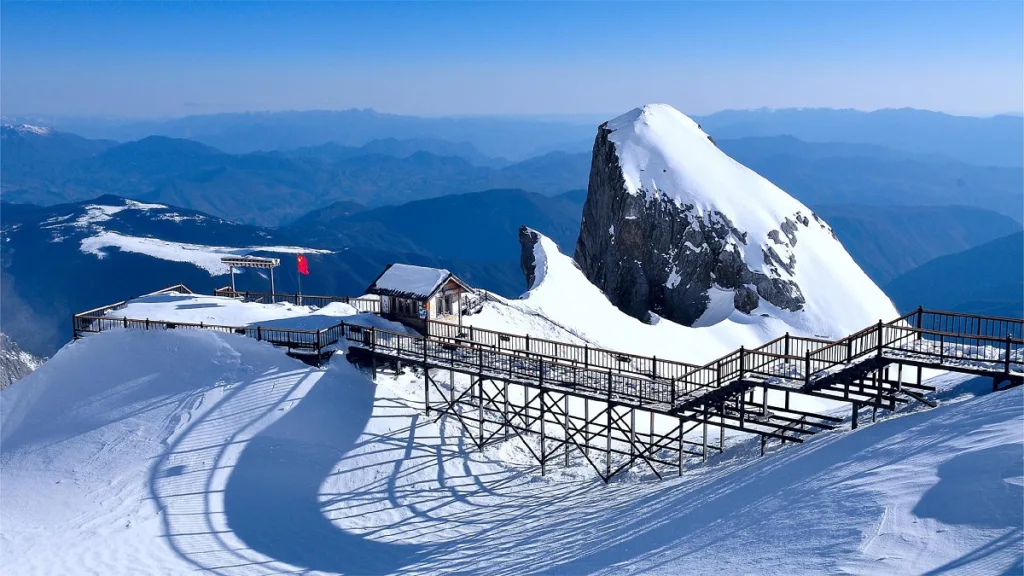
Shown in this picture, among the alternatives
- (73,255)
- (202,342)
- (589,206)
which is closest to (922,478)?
(202,342)

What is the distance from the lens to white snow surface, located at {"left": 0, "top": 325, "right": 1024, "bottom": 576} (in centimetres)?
1748

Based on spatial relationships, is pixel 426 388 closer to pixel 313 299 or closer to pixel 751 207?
pixel 313 299

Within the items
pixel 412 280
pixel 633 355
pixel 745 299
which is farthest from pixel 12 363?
pixel 633 355

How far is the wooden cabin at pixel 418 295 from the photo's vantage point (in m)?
36.1

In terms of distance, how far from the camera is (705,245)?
2477 inches

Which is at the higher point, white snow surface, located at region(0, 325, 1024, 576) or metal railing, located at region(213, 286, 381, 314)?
metal railing, located at region(213, 286, 381, 314)

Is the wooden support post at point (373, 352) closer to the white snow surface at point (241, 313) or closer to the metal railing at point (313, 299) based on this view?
the white snow surface at point (241, 313)

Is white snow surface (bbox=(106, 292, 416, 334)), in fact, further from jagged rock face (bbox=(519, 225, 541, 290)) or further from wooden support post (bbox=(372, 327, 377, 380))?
jagged rock face (bbox=(519, 225, 541, 290))

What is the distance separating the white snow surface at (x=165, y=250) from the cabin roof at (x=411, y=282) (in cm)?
11526

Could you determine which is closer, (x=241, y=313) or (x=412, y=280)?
(x=412, y=280)

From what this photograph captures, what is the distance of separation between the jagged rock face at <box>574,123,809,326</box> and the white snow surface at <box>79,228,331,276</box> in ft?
319

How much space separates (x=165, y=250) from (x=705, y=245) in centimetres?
12671

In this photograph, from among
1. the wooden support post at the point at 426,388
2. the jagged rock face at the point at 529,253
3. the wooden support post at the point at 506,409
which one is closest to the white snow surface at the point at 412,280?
the wooden support post at the point at 426,388

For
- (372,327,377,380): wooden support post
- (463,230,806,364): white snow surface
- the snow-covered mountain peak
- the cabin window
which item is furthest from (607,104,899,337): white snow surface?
(372,327,377,380): wooden support post
